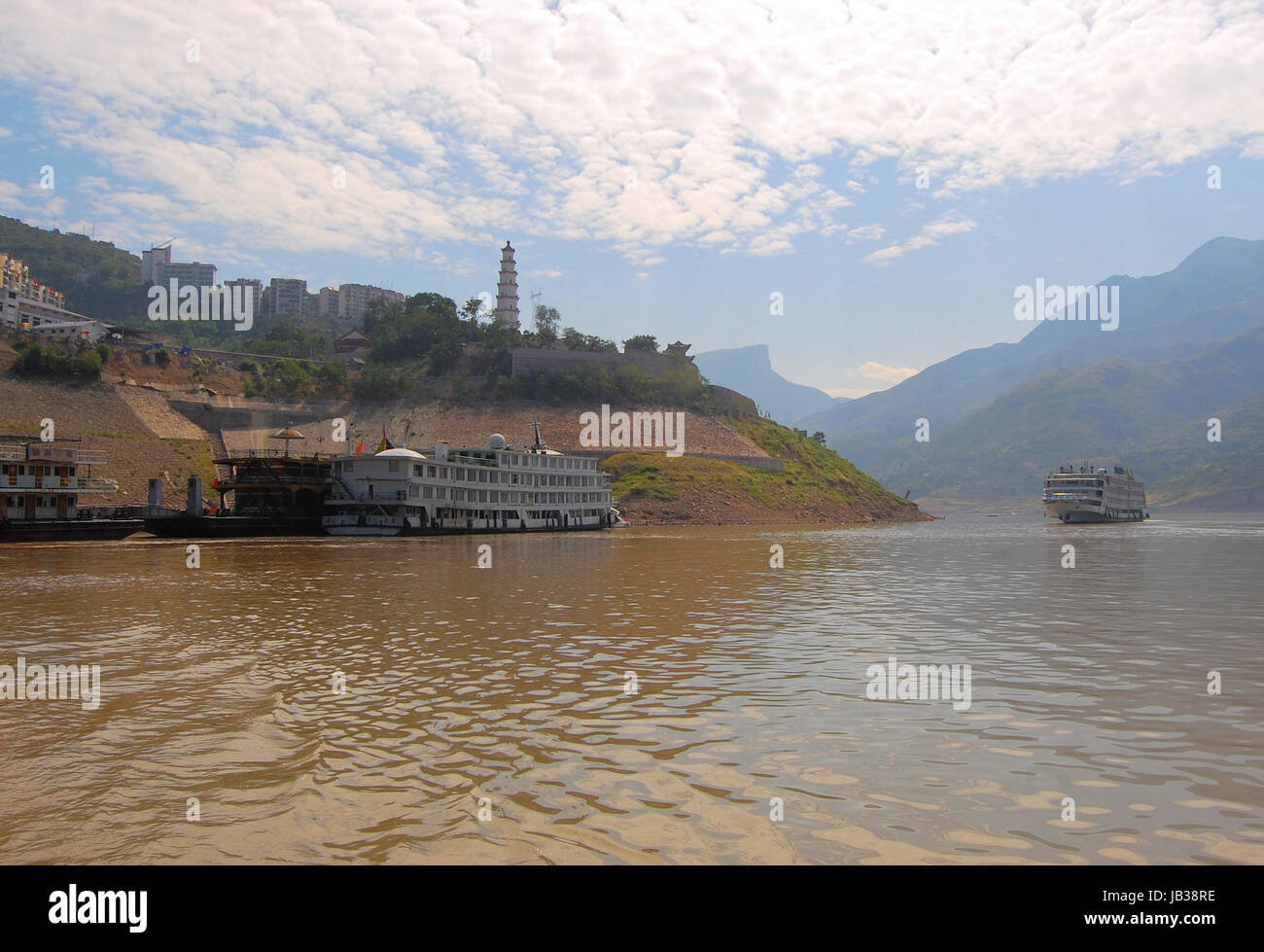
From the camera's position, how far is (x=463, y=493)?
7619 centimetres

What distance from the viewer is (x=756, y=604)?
86.0ft

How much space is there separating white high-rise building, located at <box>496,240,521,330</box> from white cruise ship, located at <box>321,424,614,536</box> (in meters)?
77.9

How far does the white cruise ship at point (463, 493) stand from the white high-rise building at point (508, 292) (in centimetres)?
7789

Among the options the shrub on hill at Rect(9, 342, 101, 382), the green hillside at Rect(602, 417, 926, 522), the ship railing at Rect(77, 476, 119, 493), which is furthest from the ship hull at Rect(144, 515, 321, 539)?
the green hillside at Rect(602, 417, 926, 522)

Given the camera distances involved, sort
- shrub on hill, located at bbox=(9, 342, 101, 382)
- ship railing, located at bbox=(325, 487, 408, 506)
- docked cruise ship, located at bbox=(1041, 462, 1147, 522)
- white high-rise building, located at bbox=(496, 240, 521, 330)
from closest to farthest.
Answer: ship railing, located at bbox=(325, 487, 408, 506)
shrub on hill, located at bbox=(9, 342, 101, 382)
docked cruise ship, located at bbox=(1041, 462, 1147, 522)
white high-rise building, located at bbox=(496, 240, 521, 330)

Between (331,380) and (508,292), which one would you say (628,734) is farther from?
(508,292)

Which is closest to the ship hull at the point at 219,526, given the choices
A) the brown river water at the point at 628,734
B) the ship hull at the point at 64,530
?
the ship hull at the point at 64,530

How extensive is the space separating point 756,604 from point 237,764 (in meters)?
17.8

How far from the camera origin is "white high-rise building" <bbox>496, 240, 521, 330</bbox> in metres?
164

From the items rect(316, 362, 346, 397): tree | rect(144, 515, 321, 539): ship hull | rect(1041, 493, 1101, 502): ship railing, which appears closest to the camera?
rect(144, 515, 321, 539): ship hull

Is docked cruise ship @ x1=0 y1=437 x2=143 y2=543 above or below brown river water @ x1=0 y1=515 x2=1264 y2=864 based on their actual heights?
above

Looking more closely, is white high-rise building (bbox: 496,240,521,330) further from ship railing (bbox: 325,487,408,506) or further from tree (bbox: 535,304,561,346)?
ship railing (bbox: 325,487,408,506)

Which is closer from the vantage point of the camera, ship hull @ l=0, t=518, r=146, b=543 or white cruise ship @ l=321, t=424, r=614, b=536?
ship hull @ l=0, t=518, r=146, b=543

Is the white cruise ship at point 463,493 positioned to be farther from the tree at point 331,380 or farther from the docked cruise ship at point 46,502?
the tree at point 331,380
